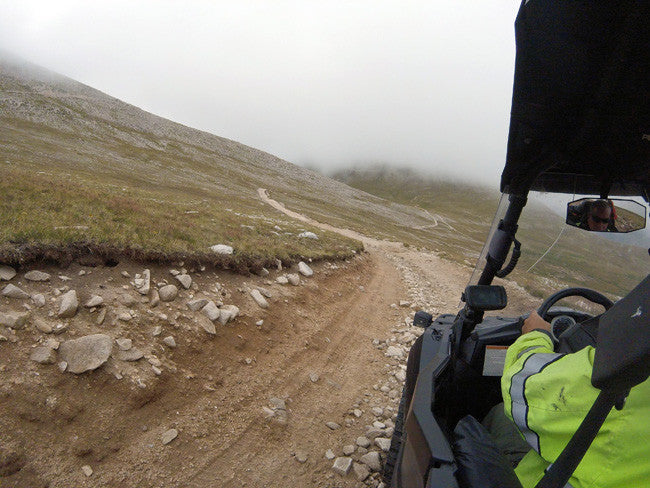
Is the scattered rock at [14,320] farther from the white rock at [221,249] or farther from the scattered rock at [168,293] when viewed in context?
the white rock at [221,249]

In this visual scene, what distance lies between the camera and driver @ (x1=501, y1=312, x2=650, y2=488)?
125cm

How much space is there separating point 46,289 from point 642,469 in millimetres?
5990

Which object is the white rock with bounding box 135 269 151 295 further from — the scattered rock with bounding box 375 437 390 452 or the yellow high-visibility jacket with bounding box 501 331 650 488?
the yellow high-visibility jacket with bounding box 501 331 650 488

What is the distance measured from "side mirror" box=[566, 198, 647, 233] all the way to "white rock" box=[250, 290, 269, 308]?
5.08 m

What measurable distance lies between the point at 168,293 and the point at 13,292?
187 cm

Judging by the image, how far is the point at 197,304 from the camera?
554 centimetres

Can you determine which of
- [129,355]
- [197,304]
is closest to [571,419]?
[129,355]

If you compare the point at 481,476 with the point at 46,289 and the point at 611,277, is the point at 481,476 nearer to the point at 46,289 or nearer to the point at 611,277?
the point at 611,277

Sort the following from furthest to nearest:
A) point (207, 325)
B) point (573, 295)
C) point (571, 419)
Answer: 1. point (207, 325)
2. point (573, 295)
3. point (571, 419)

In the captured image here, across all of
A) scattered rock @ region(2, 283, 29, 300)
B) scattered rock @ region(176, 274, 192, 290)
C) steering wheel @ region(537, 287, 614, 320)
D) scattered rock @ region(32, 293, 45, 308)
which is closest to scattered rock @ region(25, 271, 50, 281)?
scattered rock @ region(2, 283, 29, 300)

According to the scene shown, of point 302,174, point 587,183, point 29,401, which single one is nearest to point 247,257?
point 29,401

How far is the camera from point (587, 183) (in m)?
3.39

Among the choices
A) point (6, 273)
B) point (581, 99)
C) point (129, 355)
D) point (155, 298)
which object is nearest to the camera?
point (581, 99)

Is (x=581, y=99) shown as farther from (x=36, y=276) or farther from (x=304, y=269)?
(x=304, y=269)
